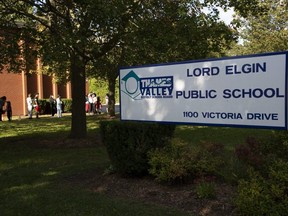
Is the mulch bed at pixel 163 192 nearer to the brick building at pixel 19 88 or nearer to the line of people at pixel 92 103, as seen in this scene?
the line of people at pixel 92 103

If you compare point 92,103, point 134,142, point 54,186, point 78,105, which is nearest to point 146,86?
point 134,142

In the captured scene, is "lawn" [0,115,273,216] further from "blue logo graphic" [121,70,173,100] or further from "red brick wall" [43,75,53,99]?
"red brick wall" [43,75,53,99]

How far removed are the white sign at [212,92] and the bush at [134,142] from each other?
0.83 ft

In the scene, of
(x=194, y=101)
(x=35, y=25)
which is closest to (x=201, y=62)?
(x=194, y=101)

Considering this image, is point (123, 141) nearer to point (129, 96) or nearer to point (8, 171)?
point (129, 96)

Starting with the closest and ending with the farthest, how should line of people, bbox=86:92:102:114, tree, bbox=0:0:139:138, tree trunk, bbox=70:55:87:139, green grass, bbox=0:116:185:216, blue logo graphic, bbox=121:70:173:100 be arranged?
green grass, bbox=0:116:185:216 → blue logo graphic, bbox=121:70:173:100 → tree, bbox=0:0:139:138 → tree trunk, bbox=70:55:87:139 → line of people, bbox=86:92:102:114

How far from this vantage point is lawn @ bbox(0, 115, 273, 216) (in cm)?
542

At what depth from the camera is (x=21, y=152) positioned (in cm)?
1111

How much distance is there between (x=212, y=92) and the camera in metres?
5.80

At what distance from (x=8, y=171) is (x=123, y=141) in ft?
10.2

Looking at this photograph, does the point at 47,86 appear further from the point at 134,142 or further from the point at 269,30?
the point at 134,142

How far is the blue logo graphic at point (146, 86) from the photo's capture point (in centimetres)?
647

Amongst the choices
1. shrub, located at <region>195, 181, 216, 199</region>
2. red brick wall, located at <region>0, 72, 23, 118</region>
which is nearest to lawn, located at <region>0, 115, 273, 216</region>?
shrub, located at <region>195, 181, 216, 199</region>

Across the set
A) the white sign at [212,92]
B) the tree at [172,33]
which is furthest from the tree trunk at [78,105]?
the white sign at [212,92]
